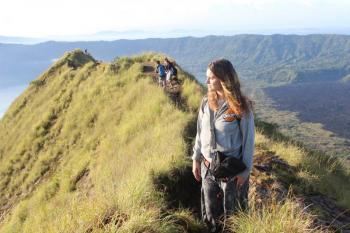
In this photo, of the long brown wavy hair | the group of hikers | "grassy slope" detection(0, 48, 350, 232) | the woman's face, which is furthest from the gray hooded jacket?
the group of hikers

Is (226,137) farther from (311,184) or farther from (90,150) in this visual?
(90,150)

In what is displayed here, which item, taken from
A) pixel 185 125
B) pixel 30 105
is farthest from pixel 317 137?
pixel 185 125

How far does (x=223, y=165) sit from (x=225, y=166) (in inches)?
1.2

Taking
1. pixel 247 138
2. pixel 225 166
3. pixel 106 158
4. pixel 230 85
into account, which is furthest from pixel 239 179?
pixel 106 158

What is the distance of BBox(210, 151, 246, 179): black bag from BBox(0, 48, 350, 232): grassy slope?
0.60 metres

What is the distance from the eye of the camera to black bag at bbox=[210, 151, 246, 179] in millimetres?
5949

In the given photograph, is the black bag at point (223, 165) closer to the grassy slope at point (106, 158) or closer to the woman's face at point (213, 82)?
the woman's face at point (213, 82)

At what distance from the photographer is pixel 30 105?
101ft

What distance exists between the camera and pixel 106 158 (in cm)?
1361

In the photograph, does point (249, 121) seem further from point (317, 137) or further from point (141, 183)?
point (317, 137)

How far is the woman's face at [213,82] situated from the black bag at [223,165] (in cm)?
43

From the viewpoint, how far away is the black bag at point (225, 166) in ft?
19.5

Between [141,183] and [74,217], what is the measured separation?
1580 millimetres

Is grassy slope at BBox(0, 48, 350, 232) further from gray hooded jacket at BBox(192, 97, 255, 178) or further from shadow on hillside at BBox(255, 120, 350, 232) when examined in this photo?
gray hooded jacket at BBox(192, 97, 255, 178)
